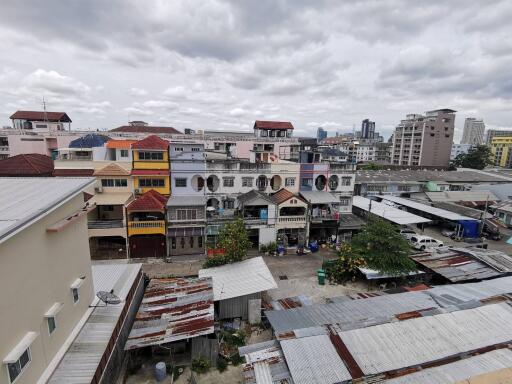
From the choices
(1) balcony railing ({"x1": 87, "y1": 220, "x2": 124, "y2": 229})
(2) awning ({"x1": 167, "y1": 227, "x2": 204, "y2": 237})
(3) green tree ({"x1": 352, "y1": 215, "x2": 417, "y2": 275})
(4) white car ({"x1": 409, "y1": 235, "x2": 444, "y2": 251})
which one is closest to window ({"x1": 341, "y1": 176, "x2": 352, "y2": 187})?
(4) white car ({"x1": 409, "y1": 235, "x2": 444, "y2": 251})

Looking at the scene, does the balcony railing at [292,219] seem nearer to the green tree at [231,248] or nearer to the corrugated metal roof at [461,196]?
the green tree at [231,248]

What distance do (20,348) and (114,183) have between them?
21.7 m

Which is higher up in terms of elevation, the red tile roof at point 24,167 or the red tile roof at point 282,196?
the red tile roof at point 24,167

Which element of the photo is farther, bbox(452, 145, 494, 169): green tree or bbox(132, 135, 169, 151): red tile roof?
bbox(452, 145, 494, 169): green tree

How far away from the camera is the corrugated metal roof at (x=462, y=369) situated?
11.2m

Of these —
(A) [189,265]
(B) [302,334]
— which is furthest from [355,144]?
(B) [302,334]

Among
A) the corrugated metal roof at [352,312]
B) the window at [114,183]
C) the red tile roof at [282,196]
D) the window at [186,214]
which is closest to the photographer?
the corrugated metal roof at [352,312]

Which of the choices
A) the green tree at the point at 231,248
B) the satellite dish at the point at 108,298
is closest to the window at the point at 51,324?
the satellite dish at the point at 108,298

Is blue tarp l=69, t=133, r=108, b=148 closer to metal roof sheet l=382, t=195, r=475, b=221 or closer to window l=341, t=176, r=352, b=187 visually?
window l=341, t=176, r=352, b=187

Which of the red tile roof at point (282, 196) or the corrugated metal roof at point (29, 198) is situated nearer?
the corrugated metal roof at point (29, 198)

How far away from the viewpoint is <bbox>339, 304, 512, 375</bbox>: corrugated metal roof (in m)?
12.3

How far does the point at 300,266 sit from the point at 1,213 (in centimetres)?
2259

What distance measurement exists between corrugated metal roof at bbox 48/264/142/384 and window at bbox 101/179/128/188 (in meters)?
12.5

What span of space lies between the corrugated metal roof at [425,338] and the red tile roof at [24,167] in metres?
33.0
